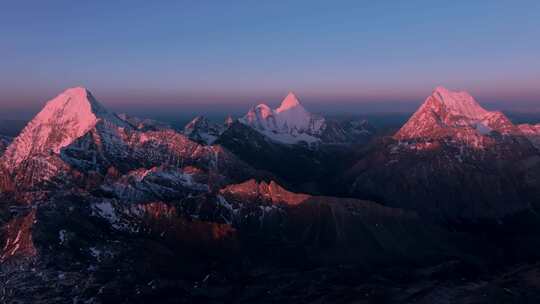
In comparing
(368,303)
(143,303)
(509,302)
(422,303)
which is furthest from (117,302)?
(509,302)

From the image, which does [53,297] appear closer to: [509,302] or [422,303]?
[422,303]

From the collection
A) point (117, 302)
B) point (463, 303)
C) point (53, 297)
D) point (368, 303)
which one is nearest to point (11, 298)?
point (53, 297)

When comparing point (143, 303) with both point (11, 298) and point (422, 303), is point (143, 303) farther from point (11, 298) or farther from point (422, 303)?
point (422, 303)

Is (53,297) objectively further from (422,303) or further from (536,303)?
(536,303)

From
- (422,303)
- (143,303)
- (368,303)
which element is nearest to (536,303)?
(422,303)

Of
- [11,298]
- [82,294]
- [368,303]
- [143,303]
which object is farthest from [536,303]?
[11,298]
